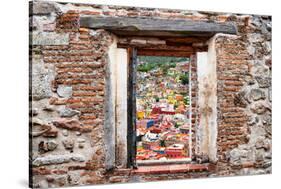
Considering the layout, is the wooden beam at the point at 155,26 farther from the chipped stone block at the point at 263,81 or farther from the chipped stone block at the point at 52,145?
the chipped stone block at the point at 52,145

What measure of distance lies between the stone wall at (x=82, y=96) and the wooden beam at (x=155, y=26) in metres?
0.05

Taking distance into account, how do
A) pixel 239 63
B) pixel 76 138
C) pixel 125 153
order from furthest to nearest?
1. pixel 239 63
2. pixel 125 153
3. pixel 76 138

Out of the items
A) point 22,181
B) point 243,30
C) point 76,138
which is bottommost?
point 22,181

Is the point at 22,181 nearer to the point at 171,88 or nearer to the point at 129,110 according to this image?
the point at 129,110

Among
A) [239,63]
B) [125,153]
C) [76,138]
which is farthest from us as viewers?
[239,63]

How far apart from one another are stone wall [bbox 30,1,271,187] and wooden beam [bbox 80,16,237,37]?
5 centimetres

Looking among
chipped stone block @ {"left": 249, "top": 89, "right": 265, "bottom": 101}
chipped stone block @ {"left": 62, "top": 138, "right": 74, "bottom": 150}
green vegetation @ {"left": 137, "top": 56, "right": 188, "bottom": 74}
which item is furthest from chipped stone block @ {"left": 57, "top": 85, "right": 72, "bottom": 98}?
chipped stone block @ {"left": 249, "top": 89, "right": 265, "bottom": 101}

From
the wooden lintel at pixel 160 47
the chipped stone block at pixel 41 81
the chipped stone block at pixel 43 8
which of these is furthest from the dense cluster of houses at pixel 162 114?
the chipped stone block at pixel 43 8

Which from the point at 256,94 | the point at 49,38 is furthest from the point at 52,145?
the point at 256,94

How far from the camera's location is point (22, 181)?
4844 millimetres

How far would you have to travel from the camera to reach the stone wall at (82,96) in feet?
15.3

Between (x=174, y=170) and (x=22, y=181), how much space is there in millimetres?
1498

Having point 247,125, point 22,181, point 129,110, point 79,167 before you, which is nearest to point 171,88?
point 129,110

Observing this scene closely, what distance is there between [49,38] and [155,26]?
1.06 metres
